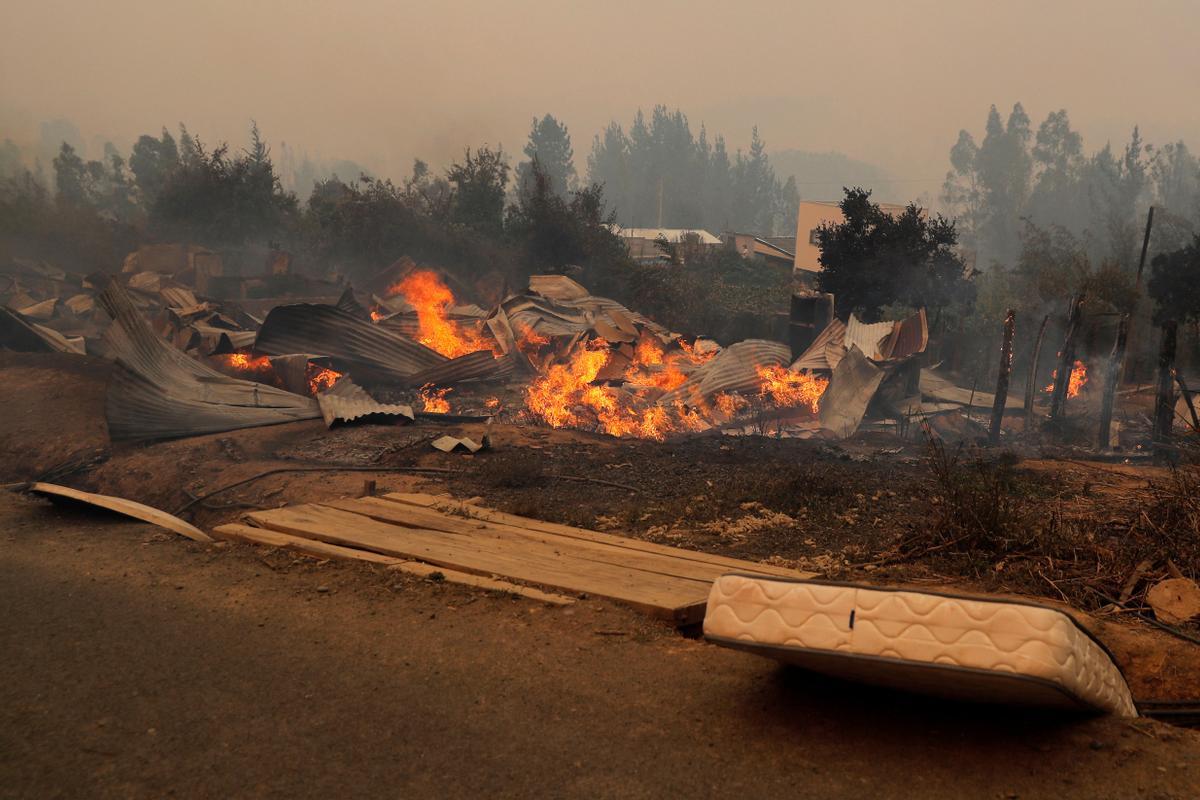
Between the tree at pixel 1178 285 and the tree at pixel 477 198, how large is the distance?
20.3 meters

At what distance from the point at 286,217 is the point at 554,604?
30.7m

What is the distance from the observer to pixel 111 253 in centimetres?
3212

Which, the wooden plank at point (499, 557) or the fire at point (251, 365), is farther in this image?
the fire at point (251, 365)

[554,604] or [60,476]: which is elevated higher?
[554,604]

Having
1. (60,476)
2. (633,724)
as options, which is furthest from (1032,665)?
(60,476)

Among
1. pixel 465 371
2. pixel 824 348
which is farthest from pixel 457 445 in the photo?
pixel 824 348

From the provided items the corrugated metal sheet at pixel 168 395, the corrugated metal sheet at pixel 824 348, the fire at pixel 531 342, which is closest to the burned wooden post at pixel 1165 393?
the corrugated metal sheet at pixel 824 348

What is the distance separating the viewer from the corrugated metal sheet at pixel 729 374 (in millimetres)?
15648

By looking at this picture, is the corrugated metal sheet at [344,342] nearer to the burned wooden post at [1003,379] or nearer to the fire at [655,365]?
the fire at [655,365]

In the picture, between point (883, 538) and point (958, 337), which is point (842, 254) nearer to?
point (958, 337)

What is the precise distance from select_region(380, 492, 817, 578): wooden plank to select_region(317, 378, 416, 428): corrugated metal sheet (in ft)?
14.4

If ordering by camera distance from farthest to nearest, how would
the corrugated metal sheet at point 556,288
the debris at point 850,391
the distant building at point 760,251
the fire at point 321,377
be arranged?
the distant building at point 760,251 < the corrugated metal sheet at point 556,288 < the debris at point 850,391 < the fire at point 321,377

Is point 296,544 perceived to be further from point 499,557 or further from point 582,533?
point 582,533

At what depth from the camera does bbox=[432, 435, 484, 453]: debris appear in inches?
404
